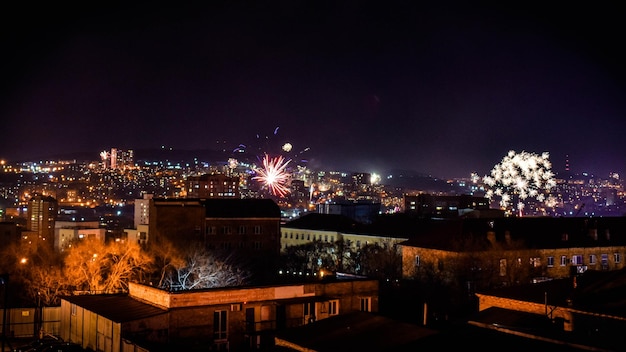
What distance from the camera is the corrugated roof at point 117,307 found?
24.5 m

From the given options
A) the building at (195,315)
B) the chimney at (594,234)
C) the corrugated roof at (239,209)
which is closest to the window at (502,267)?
the chimney at (594,234)

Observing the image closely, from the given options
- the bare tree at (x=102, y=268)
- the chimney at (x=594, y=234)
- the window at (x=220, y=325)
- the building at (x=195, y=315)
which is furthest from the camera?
the chimney at (x=594, y=234)

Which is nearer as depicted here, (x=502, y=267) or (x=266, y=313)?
(x=266, y=313)

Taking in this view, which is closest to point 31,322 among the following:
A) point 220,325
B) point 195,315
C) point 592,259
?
point 195,315

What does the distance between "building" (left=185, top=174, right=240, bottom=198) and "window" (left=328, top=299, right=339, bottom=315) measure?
133 meters

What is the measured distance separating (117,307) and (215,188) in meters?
140

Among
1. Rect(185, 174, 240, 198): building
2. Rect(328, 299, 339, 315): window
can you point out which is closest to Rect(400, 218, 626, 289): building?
Rect(328, 299, 339, 315): window

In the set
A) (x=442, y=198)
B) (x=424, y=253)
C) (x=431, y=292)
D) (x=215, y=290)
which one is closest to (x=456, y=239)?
(x=424, y=253)

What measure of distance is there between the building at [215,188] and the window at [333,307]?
133103 mm

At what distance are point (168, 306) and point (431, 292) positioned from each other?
71.4 feet

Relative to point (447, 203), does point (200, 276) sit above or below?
below

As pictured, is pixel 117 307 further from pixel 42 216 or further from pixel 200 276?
pixel 42 216

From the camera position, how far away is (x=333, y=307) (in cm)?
2881

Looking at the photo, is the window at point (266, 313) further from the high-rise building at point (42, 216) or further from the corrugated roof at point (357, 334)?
the high-rise building at point (42, 216)
